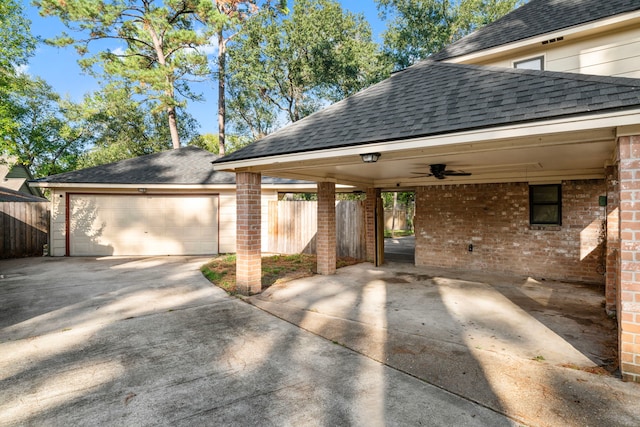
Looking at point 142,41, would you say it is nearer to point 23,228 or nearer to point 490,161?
point 23,228

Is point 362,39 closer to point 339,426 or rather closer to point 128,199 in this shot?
point 128,199

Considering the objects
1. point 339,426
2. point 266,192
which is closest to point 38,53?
point 266,192

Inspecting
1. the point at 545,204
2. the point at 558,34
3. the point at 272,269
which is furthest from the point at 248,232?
the point at 558,34

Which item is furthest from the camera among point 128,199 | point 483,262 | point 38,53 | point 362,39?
point 362,39

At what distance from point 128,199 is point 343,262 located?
8.26m

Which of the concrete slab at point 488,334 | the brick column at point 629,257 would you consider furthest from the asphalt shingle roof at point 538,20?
the concrete slab at point 488,334

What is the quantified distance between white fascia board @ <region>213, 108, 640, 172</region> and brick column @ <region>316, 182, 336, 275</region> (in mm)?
2978

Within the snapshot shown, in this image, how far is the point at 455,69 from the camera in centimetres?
554

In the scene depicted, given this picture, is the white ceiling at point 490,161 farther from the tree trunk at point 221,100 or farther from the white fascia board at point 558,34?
the tree trunk at point 221,100

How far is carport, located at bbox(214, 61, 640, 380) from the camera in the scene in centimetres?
317

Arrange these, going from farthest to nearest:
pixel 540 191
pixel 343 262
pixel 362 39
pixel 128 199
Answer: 1. pixel 362 39
2. pixel 128 199
3. pixel 343 262
4. pixel 540 191

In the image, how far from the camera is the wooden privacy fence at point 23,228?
11.1 metres

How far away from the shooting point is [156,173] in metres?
12.3

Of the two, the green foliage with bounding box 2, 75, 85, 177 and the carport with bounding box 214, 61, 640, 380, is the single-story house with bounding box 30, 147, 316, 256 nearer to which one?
the carport with bounding box 214, 61, 640, 380
